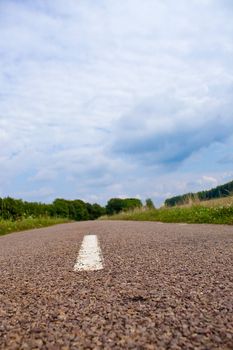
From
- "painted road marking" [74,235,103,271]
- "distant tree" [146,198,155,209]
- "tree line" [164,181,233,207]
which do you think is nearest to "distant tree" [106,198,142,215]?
"distant tree" [146,198,155,209]

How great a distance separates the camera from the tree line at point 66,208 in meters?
26.4

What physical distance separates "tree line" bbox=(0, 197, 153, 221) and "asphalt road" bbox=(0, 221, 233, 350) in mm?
21370

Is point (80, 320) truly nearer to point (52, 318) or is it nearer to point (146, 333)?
point (52, 318)

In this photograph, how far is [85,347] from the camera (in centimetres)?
157

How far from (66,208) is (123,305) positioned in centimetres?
6340

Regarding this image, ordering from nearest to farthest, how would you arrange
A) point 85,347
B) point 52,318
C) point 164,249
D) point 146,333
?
point 85,347
point 146,333
point 52,318
point 164,249

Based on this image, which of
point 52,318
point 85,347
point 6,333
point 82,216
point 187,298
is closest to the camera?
point 85,347

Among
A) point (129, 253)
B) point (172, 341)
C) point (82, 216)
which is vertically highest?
point (82, 216)

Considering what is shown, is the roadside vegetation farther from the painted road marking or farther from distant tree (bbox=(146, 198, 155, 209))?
the painted road marking

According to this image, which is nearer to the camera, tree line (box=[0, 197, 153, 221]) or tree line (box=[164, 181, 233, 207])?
tree line (box=[164, 181, 233, 207])

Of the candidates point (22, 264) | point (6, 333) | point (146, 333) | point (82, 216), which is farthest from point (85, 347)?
point (82, 216)

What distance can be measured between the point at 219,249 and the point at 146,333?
8.58 ft

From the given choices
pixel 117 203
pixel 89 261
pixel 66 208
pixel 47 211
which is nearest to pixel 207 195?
pixel 89 261

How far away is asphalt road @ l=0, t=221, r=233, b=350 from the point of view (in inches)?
64.3
